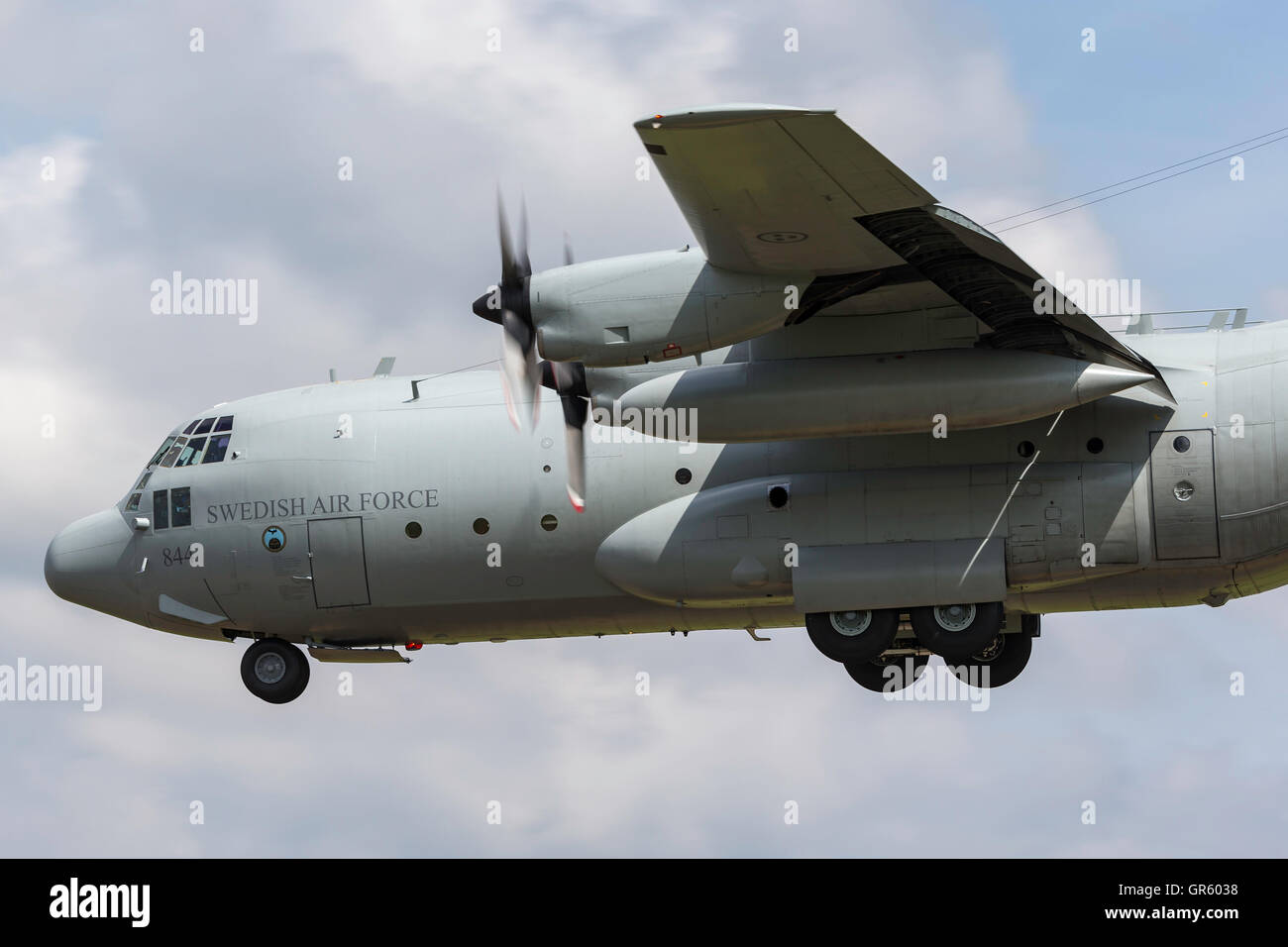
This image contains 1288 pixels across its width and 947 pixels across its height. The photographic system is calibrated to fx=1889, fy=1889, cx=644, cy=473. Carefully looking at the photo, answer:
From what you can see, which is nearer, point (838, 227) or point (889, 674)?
point (838, 227)

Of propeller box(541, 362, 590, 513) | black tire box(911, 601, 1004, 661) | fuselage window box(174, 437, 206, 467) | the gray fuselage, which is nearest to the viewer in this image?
the gray fuselage

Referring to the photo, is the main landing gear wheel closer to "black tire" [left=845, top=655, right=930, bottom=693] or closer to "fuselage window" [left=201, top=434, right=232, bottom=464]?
"fuselage window" [left=201, top=434, right=232, bottom=464]

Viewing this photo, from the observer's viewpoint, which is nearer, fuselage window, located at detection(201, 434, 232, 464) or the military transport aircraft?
the military transport aircraft

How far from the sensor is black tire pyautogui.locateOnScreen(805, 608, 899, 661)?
23.4m

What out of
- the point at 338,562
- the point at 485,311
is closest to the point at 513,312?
the point at 485,311

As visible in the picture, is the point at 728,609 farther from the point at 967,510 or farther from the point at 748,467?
the point at 967,510

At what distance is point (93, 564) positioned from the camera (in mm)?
26750

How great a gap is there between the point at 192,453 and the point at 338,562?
9.64 feet

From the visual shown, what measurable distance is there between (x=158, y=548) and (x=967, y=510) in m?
11.2

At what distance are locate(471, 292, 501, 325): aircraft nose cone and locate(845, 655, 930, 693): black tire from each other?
783 centimetres

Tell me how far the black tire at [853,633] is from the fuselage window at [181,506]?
28.7 ft

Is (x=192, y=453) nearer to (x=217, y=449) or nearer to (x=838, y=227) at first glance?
(x=217, y=449)

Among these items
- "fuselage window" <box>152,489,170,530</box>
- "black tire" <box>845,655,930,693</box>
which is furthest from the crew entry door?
"black tire" <box>845,655,930,693</box>

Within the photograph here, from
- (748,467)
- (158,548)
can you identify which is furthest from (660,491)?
(158,548)
